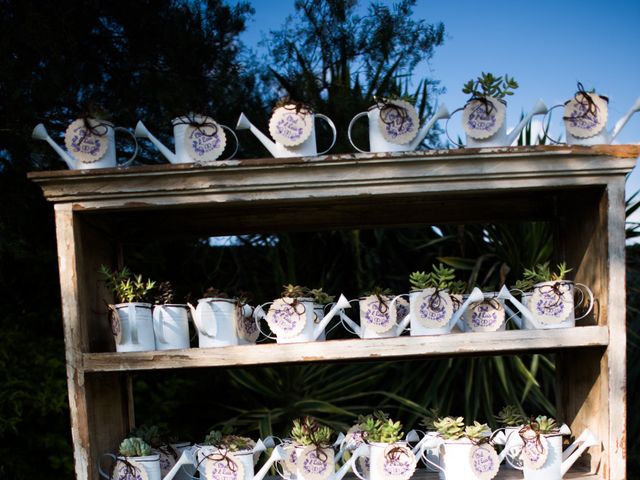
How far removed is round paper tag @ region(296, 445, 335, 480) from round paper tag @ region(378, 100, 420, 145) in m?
0.76

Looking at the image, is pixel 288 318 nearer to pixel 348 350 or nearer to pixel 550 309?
pixel 348 350

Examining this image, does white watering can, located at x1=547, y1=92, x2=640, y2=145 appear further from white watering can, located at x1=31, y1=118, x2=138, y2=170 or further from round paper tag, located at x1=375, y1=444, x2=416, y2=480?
white watering can, located at x1=31, y1=118, x2=138, y2=170

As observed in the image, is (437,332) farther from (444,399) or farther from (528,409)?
(528,409)

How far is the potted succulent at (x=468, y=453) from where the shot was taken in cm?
180

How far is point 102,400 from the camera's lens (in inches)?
75.5

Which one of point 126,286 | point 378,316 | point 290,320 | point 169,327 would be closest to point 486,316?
point 378,316

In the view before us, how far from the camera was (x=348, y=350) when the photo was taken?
174 cm

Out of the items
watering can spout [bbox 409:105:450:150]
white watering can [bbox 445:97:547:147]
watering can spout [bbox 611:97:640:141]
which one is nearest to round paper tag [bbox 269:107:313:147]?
watering can spout [bbox 409:105:450:150]

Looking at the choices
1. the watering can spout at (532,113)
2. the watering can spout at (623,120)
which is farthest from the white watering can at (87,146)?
the watering can spout at (623,120)

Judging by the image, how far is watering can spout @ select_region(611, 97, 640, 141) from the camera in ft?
5.83

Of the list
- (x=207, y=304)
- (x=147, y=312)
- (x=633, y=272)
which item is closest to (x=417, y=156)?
(x=207, y=304)

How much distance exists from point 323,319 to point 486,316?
40 centimetres

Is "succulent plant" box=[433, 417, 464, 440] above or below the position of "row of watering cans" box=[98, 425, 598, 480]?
above

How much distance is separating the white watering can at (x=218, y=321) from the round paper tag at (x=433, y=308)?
0.43 meters
